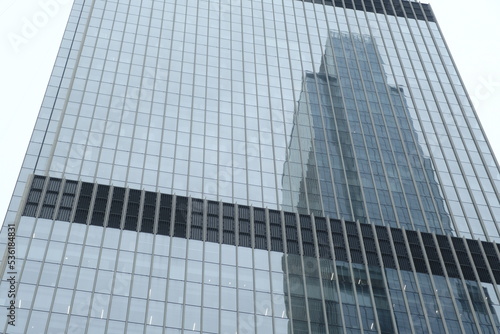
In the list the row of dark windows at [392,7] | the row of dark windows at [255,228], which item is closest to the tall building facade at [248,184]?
the row of dark windows at [255,228]

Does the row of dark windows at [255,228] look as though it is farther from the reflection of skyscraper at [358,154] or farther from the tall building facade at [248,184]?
the reflection of skyscraper at [358,154]

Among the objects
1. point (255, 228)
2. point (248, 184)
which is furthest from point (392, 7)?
point (255, 228)

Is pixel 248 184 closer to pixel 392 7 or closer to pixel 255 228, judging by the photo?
pixel 255 228

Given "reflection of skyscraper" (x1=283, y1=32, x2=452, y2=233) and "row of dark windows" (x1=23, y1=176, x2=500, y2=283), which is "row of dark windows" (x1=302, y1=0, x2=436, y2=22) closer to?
"reflection of skyscraper" (x1=283, y1=32, x2=452, y2=233)

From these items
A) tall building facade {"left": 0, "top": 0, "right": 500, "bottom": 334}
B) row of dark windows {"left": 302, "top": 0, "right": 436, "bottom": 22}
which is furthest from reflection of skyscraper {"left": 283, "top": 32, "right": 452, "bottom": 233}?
row of dark windows {"left": 302, "top": 0, "right": 436, "bottom": 22}

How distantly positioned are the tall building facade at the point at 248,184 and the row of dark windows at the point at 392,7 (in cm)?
650

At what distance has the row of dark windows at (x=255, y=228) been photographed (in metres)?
68.2

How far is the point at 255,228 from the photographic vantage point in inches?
2783

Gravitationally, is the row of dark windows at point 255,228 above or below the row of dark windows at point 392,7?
above

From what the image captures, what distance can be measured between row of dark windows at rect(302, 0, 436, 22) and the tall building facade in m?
6.50

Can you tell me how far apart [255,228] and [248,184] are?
23.1ft

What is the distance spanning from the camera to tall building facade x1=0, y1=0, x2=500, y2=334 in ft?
204

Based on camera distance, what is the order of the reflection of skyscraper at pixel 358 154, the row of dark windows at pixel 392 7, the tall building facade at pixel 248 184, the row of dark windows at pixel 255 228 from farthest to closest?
1. the row of dark windows at pixel 392 7
2. the reflection of skyscraper at pixel 358 154
3. the row of dark windows at pixel 255 228
4. the tall building facade at pixel 248 184

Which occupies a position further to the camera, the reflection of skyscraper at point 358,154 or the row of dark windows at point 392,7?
the row of dark windows at point 392,7
